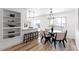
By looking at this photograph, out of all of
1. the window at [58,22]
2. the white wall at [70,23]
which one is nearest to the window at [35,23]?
the window at [58,22]

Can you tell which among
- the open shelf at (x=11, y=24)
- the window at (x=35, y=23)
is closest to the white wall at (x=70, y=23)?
the window at (x=35, y=23)

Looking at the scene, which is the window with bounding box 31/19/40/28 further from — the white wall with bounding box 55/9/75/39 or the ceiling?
the white wall with bounding box 55/9/75/39

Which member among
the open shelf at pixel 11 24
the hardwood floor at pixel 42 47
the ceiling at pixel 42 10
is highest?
the ceiling at pixel 42 10

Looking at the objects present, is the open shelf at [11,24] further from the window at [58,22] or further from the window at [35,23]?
the window at [58,22]

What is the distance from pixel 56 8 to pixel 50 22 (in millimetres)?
356

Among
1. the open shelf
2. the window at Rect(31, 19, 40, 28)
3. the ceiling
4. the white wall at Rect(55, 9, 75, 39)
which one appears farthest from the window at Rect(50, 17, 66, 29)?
the open shelf

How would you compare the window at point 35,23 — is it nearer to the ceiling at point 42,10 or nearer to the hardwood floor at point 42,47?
the ceiling at point 42,10

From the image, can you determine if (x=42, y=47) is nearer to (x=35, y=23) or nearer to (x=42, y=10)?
(x=35, y=23)

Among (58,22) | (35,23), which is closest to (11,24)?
(35,23)

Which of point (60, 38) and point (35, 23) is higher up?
point (35, 23)

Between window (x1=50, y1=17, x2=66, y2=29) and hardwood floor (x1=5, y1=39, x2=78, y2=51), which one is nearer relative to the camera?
hardwood floor (x1=5, y1=39, x2=78, y2=51)

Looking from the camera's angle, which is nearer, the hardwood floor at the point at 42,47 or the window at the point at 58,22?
the hardwood floor at the point at 42,47

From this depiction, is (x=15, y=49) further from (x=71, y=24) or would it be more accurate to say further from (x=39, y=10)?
(x=71, y=24)

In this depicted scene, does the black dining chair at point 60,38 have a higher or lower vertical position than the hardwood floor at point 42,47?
higher
